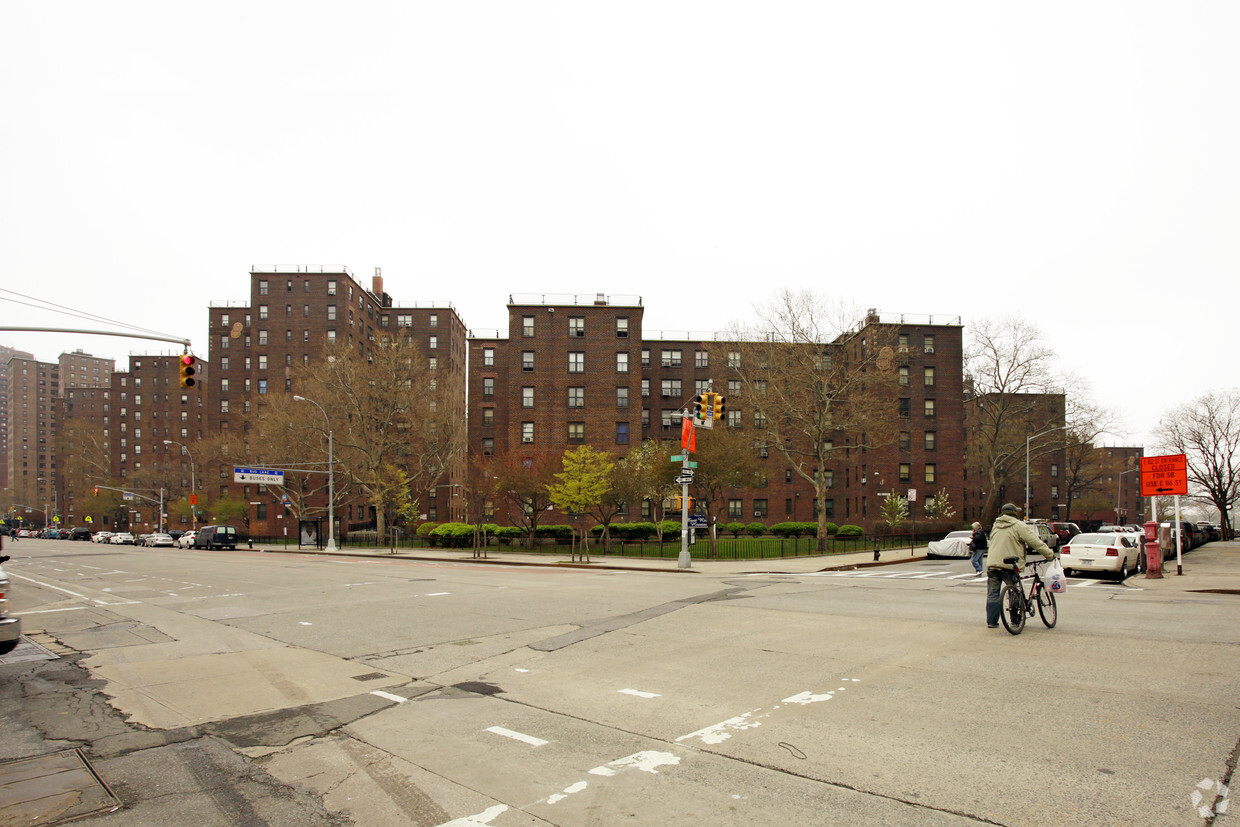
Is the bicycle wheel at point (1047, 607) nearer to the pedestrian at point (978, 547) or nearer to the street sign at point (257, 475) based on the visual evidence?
the pedestrian at point (978, 547)

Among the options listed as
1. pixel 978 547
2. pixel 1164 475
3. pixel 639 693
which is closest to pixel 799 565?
pixel 978 547

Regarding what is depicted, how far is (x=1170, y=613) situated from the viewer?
1291 cm

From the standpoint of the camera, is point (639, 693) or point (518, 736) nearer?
point (518, 736)

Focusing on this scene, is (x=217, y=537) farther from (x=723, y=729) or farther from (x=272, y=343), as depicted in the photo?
(x=723, y=729)

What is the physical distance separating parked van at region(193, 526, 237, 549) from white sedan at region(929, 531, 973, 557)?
54.1 meters

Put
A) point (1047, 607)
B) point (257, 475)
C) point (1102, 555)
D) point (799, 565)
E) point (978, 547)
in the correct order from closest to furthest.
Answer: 1. point (1047, 607)
2. point (1102, 555)
3. point (978, 547)
4. point (799, 565)
5. point (257, 475)

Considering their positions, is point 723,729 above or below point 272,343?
below

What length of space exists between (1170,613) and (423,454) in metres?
50.4

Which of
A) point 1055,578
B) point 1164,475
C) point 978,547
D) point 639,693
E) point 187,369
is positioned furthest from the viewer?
point 978,547

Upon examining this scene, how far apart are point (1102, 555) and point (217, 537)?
6143 cm

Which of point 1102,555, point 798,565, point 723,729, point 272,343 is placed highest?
point 272,343

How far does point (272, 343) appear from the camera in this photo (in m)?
86.5

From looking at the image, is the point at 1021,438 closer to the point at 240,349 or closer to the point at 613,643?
the point at 613,643

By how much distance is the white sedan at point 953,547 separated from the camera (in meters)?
36.8
